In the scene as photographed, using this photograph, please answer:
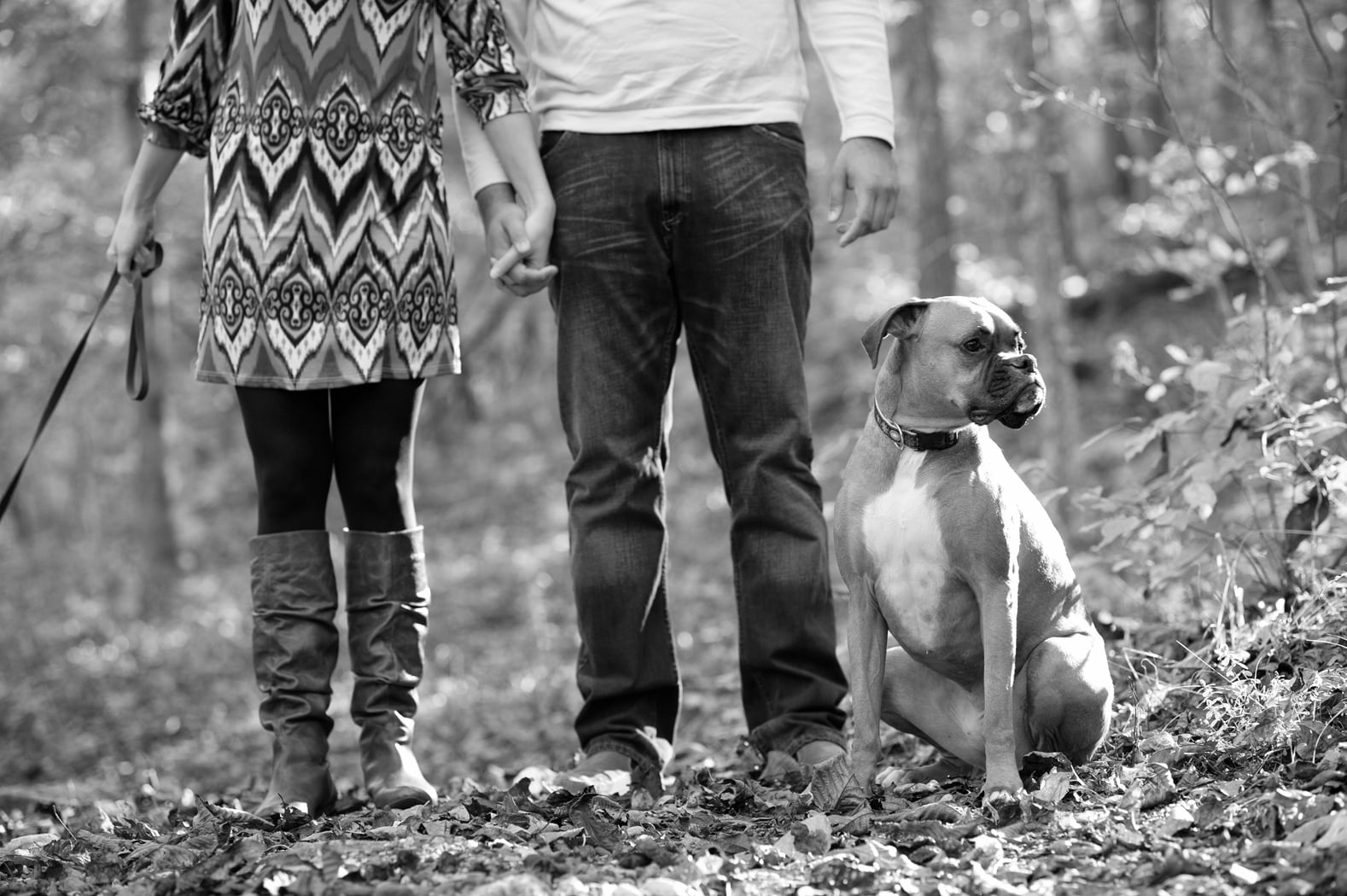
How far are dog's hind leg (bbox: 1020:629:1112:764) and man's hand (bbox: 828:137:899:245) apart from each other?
1.32 m

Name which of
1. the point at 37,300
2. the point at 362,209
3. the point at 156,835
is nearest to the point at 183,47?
the point at 362,209

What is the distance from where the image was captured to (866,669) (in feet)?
11.2

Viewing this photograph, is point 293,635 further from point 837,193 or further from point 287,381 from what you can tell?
point 837,193

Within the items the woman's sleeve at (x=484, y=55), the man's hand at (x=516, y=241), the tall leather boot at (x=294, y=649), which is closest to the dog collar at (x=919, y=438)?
the man's hand at (x=516, y=241)

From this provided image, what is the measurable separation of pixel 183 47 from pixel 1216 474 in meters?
3.54

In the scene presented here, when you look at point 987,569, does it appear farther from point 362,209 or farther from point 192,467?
point 192,467

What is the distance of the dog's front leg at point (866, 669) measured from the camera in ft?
11.0

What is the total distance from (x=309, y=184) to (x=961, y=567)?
80.8 inches

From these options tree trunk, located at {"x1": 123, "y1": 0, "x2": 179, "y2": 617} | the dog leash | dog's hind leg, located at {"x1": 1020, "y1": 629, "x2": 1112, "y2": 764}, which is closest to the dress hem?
the dog leash

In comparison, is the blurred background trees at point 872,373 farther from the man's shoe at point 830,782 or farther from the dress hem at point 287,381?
the dress hem at point 287,381

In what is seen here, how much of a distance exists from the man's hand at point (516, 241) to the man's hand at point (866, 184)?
0.86 m

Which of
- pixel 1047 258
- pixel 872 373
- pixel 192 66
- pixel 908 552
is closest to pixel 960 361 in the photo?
pixel 908 552

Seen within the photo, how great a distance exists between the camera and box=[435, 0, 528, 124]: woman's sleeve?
3.79 meters

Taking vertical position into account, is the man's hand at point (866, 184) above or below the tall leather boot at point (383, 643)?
above
